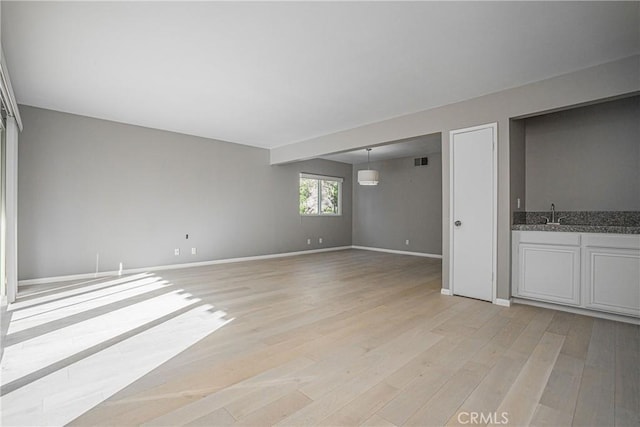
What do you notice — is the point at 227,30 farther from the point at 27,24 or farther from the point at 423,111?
the point at 423,111

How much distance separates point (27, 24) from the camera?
2434mm

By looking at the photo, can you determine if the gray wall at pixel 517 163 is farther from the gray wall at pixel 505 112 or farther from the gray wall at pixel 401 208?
the gray wall at pixel 401 208

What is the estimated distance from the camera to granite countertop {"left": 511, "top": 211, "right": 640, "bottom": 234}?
3.12m

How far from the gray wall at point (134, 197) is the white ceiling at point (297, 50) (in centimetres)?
72

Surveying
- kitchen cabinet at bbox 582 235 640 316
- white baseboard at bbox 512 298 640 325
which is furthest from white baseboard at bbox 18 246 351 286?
kitchen cabinet at bbox 582 235 640 316

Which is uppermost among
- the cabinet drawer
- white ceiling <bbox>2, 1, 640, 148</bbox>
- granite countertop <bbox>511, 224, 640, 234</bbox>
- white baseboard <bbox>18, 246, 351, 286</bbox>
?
white ceiling <bbox>2, 1, 640, 148</bbox>

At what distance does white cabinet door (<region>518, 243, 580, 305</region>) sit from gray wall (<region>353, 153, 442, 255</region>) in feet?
12.4

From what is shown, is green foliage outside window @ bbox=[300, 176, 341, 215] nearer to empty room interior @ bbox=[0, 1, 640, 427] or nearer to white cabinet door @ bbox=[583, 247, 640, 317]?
empty room interior @ bbox=[0, 1, 640, 427]

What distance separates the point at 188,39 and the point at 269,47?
668 mm

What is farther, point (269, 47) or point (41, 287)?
point (41, 287)

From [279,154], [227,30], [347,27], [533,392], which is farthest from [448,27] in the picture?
[279,154]

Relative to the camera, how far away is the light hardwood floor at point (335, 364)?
1600 mm

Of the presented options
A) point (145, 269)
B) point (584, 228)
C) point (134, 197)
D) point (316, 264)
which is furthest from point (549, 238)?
point (134, 197)

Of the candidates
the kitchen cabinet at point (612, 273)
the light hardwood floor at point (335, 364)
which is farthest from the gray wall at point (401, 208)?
the kitchen cabinet at point (612, 273)
